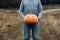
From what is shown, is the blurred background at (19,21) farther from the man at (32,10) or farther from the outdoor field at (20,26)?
the man at (32,10)

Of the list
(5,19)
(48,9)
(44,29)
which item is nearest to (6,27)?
(5,19)

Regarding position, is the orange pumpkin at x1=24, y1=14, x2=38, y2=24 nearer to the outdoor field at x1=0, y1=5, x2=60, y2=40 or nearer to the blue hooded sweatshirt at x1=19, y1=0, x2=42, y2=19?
the blue hooded sweatshirt at x1=19, y1=0, x2=42, y2=19

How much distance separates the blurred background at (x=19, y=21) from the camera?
323 inches

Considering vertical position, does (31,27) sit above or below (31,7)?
below

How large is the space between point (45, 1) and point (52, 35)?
3.86 m

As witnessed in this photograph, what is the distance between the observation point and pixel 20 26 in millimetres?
8891

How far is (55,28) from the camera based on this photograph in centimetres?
866

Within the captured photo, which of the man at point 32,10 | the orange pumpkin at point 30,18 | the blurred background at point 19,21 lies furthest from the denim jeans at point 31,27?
the blurred background at point 19,21

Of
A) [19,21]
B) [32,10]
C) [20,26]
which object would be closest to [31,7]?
[32,10]

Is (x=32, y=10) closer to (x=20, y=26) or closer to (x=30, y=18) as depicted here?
(x=30, y=18)

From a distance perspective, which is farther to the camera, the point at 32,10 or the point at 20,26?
the point at 20,26

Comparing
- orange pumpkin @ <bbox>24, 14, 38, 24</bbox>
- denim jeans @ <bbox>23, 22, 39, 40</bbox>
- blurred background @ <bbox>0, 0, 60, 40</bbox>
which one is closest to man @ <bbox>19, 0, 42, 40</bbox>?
denim jeans @ <bbox>23, 22, 39, 40</bbox>

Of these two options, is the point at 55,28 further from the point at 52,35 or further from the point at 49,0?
the point at 49,0

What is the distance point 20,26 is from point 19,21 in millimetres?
449
